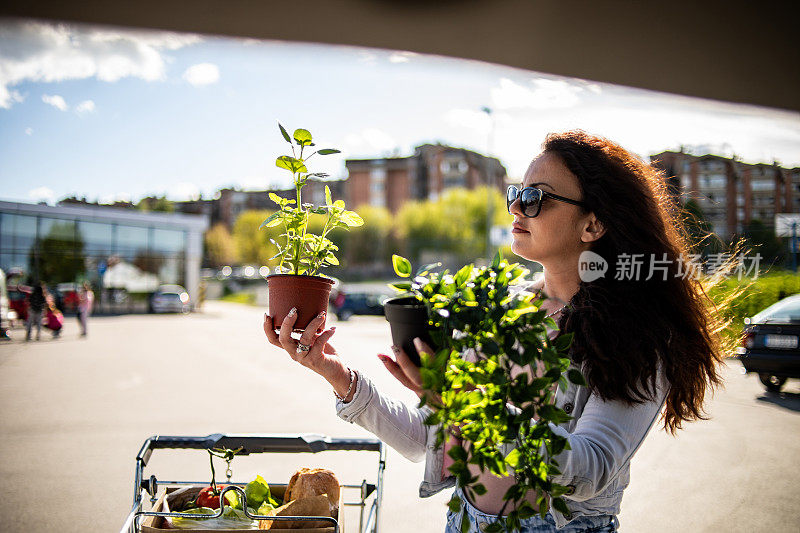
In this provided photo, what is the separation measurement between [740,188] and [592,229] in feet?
12.9

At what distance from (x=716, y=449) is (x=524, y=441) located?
4915 mm

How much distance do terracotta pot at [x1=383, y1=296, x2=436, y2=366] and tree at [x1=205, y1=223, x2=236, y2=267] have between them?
200 ft

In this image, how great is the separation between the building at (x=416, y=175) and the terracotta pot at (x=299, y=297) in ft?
191

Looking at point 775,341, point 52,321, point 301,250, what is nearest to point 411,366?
point 301,250

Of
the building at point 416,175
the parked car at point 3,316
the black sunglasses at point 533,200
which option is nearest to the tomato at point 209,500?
the black sunglasses at point 533,200

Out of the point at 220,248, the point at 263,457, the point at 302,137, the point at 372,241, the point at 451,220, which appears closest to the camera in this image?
the point at 302,137

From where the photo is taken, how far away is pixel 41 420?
241 inches

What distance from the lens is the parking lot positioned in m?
3.84

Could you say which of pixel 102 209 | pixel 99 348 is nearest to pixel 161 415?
pixel 99 348

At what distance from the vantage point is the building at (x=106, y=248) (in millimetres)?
18375

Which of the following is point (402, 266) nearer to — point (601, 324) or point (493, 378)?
point (493, 378)

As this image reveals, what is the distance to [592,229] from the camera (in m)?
1.45

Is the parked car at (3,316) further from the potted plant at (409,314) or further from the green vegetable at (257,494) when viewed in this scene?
the potted plant at (409,314)

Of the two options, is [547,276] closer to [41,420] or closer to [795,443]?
[795,443]
